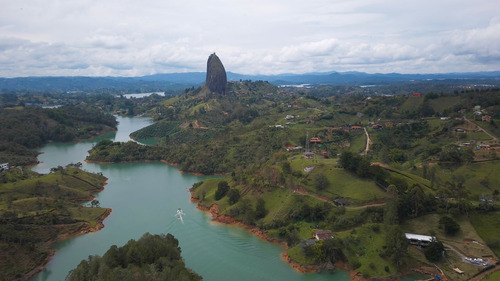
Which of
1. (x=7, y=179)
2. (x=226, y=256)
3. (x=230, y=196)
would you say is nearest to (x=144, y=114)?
(x=7, y=179)

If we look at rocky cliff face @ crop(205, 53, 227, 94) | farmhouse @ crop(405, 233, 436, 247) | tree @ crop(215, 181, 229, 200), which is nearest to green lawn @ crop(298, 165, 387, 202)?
farmhouse @ crop(405, 233, 436, 247)

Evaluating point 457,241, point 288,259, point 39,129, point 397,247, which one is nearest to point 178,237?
point 288,259

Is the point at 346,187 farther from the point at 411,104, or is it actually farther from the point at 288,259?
the point at 411,104

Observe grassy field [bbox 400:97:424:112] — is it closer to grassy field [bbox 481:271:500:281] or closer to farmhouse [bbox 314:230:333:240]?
farmhouse [bbox 314:230:333:240]

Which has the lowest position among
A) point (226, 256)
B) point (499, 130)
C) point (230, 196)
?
point (226, 256)

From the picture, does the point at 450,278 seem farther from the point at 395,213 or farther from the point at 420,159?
the point at 420,159

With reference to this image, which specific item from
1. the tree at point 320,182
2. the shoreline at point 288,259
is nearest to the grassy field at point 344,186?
the tree at point 320,182

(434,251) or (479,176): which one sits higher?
(479,176)
